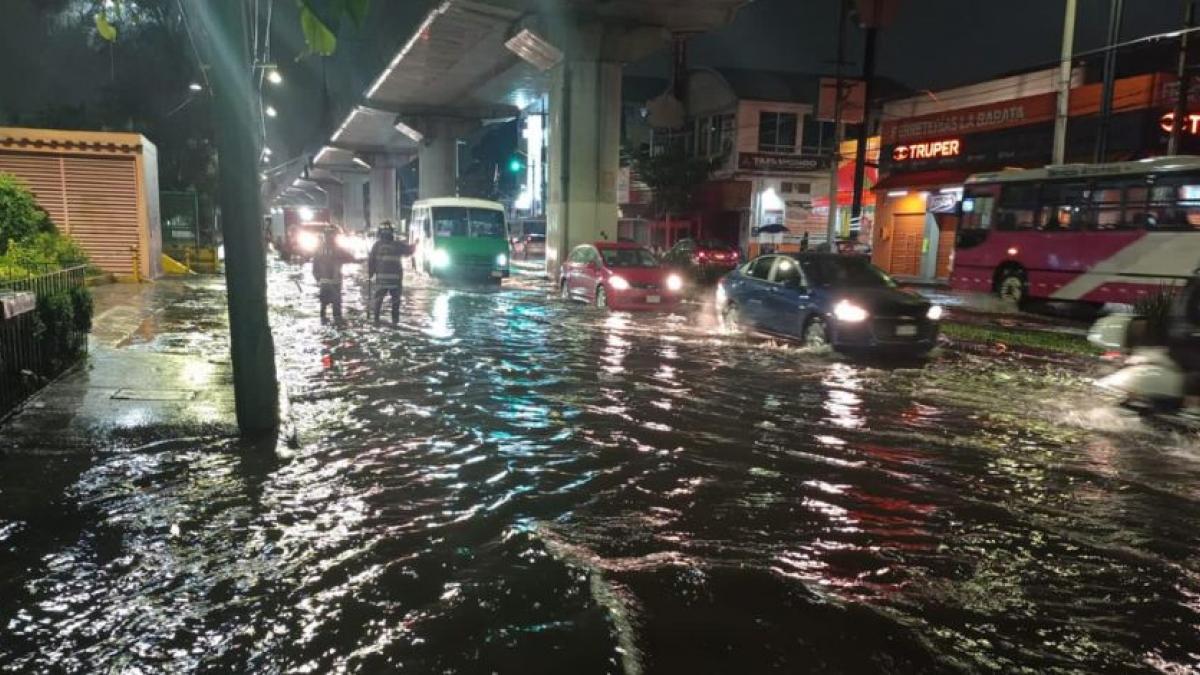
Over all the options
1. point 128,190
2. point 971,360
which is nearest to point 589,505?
point 971,360

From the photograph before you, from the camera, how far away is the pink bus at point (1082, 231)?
17.0 m

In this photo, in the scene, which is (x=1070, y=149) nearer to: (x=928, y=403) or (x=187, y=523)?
(x=928, y=403)

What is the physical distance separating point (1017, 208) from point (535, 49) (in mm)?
16030

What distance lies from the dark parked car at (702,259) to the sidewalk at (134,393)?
1673 cm

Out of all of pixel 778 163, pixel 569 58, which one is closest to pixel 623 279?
pixel 569 58

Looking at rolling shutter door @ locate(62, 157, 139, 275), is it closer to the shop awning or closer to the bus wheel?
the bus wheel

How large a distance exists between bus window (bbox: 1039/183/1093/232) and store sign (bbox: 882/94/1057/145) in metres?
9.33

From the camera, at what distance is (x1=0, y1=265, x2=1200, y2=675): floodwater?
382cm

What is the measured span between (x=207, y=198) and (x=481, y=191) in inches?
2063

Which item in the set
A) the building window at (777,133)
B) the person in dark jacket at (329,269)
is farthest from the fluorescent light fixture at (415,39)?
the building window at (777,133)

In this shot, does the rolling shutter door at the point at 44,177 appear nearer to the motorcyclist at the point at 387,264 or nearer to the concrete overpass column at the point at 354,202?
the motorcyclist at the point at 387,264

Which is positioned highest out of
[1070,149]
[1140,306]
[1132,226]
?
[1070,149]

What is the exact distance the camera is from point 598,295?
19797 millimetres

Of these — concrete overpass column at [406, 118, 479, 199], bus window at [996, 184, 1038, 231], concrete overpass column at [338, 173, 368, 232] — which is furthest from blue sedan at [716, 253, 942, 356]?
concrete overpass column at [338, 173, 368, 232]
